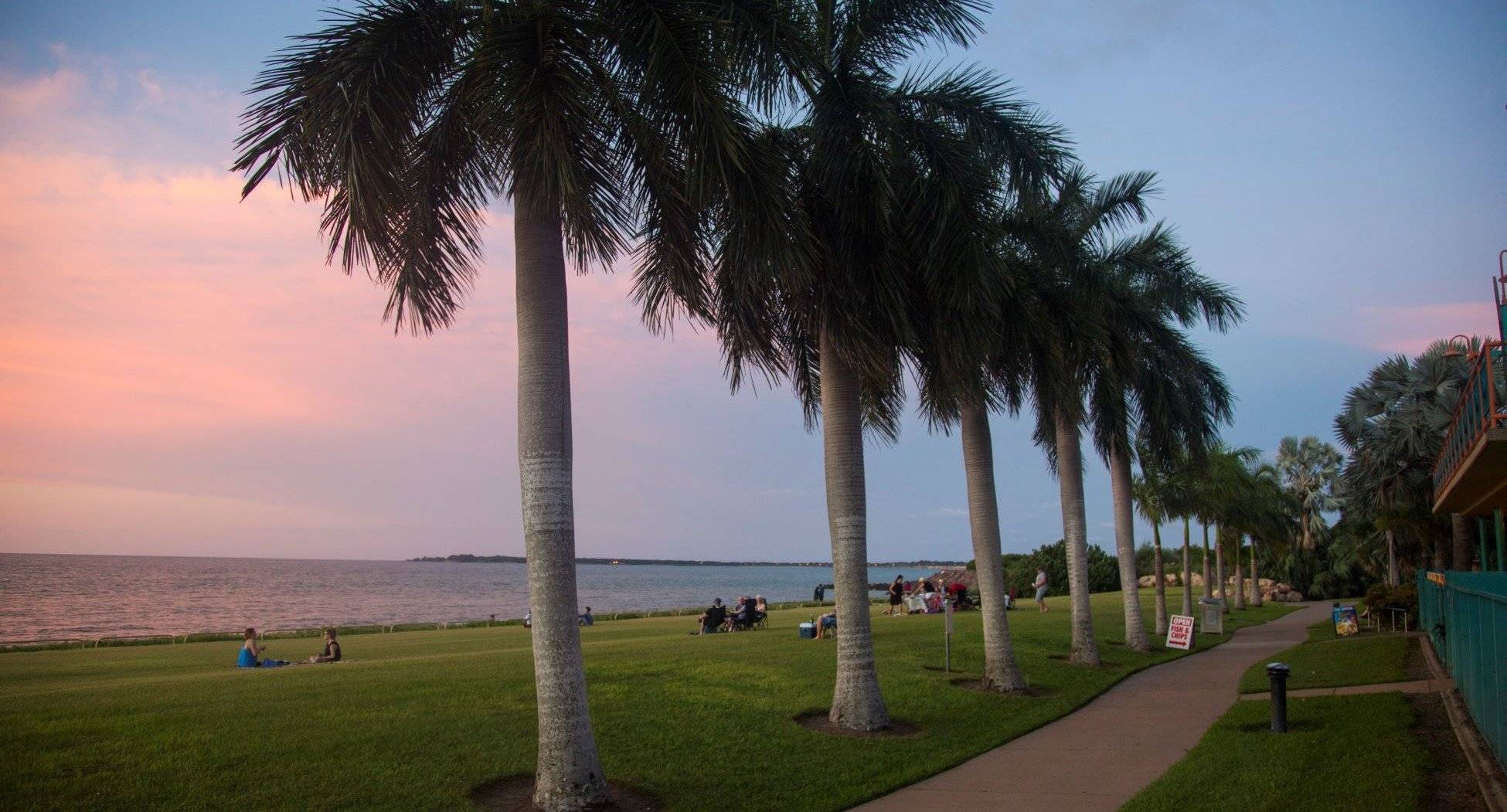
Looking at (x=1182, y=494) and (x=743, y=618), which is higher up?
(x=1182, y=494)

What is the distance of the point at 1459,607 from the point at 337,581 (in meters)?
128

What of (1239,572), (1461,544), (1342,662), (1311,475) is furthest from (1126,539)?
(1311,475)

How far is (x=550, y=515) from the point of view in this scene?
9.48 metres

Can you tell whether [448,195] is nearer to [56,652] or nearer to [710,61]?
[710,61]

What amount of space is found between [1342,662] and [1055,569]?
116 ft

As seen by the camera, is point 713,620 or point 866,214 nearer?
point 866,214

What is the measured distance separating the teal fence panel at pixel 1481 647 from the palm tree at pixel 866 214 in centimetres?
639

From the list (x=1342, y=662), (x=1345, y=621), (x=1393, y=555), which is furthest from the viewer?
(x=1393, y=555)

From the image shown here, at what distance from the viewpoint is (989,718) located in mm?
14852

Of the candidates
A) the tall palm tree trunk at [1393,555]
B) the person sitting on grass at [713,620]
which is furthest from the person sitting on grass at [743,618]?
the tall palm tree trunk at [1393,555]

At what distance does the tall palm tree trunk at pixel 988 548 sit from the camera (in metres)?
17.2

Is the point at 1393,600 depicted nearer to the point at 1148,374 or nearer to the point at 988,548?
the point at 1148,374

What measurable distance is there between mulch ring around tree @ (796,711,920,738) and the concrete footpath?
1.23 m

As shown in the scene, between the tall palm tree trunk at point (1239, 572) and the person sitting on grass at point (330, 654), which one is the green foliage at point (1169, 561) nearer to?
the tall palm tree trunk at point (1239, 572)
